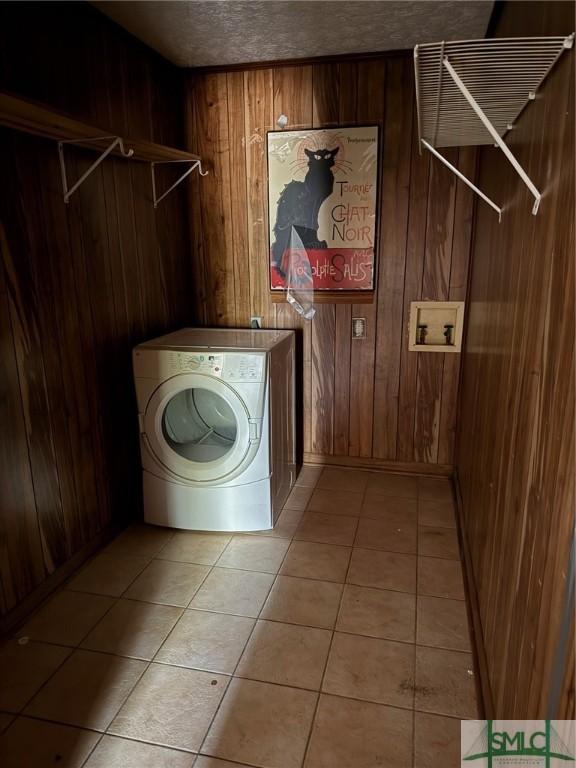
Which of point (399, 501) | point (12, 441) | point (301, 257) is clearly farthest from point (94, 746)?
point (301, 257)

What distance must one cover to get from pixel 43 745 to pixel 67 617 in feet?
1.75

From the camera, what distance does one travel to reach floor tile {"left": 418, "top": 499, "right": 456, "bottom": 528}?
2.57m

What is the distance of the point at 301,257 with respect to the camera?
2928 mm

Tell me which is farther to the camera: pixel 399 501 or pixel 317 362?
pixel 317 362

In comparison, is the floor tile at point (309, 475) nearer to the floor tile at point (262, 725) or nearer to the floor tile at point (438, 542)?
the floor tile at point (438, 542)

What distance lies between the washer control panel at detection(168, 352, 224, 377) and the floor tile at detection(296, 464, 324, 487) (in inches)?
41.4

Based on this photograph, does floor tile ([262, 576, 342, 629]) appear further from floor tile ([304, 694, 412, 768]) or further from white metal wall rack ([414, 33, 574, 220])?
white metal wall rack ([414, 33, 574, 220])

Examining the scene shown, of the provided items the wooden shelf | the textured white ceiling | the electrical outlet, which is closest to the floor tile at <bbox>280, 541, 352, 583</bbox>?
the electrical outlet

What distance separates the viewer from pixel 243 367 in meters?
2.26

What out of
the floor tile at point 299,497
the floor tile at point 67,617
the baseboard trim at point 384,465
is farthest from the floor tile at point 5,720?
the baseboard trim at point 384,465

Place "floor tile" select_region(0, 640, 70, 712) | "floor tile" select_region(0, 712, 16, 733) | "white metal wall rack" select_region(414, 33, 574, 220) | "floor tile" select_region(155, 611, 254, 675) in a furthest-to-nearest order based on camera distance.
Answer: "floor tile" select_region(155, 611, 254, 675) < "floor tile" select_region(0, 640, 70, 712) < "floor tile" select_region(0, 712, 16, 733) < "white metal wall rack" select_region(414, 33, 574, 220)

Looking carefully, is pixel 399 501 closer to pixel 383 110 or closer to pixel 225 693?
pixel 225 693

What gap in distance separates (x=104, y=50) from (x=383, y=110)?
1358 millimetres

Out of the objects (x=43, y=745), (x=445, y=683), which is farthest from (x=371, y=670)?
(x=43, y=745)
